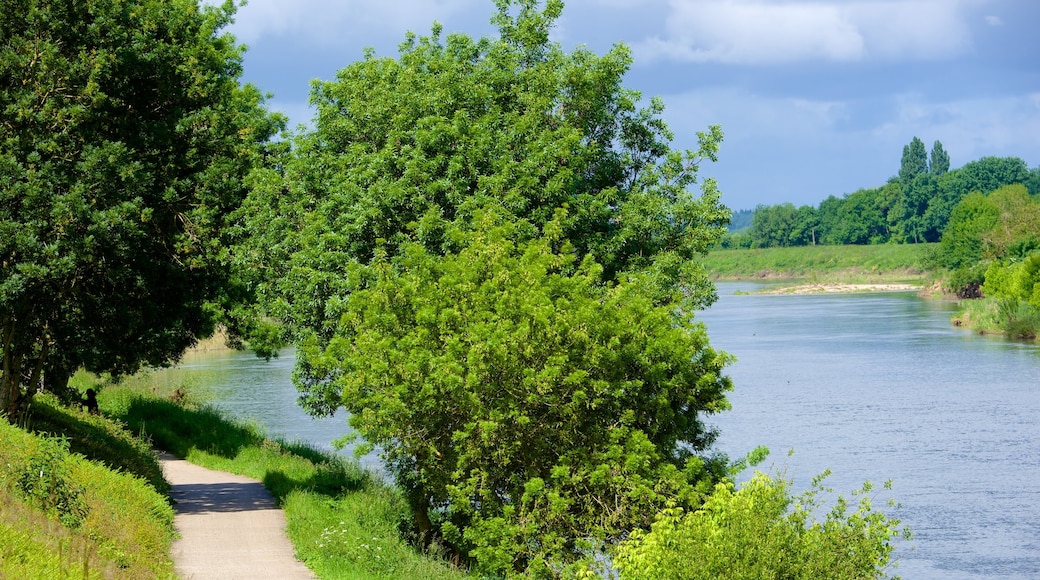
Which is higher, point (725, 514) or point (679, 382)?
point (679, 382)

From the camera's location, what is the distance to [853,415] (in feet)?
155

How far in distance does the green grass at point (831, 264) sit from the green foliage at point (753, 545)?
444 ft

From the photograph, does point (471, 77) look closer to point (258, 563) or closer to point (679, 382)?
point (679, 382)

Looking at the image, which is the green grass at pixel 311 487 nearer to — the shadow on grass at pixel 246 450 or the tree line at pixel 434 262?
the shadow on grass at pixel 246 450

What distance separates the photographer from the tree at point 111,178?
69.6ft

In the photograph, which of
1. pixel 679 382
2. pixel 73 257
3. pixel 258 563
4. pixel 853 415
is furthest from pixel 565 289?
pixel 853 415

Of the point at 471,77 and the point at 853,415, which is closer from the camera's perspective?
the point at 471,77

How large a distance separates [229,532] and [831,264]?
16886cm

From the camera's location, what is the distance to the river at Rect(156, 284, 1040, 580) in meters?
31.6

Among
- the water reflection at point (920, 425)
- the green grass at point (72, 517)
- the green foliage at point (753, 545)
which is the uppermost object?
the green grass at point (72, 517)

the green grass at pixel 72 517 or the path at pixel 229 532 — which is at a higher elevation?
the green grass at pixel 72 517

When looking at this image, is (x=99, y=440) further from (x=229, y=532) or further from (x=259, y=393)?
(x=259, y=393)

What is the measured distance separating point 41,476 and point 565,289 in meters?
9.49

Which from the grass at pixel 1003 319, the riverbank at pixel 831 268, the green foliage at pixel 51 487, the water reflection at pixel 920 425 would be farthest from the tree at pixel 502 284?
the riverbank at pixel 831 268
